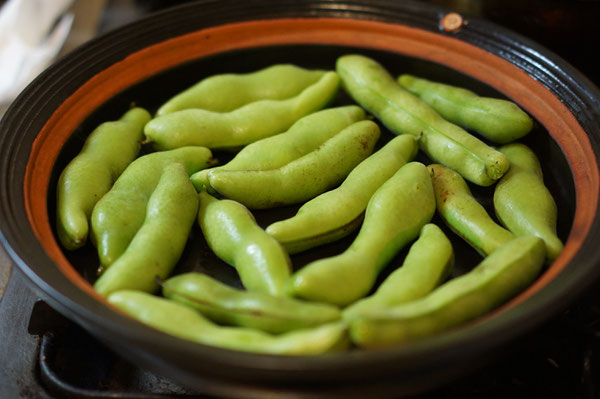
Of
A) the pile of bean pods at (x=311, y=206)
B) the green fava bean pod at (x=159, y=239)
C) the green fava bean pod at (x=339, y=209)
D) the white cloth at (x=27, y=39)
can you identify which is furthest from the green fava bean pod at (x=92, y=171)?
the white cloth at (x=27, y=39)

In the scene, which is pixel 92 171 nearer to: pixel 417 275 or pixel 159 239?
pixel 159 239

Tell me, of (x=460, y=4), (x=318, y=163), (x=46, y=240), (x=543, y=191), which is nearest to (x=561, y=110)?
(x=543, y=191)

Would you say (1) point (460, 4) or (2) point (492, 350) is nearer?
(2) point (492, 350)

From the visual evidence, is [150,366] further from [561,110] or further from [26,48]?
[26,48]

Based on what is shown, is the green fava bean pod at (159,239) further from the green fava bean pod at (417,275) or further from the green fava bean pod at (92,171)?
the green fava bean pod at (417,275)

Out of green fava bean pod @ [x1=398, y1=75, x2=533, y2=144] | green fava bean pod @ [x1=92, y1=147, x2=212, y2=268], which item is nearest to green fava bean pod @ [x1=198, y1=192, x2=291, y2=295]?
green fava bean pod @ [x1=92, y1=147, x2=212, y2=268]

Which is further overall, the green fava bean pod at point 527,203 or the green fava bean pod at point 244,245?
the green fava bean pod at point 527,203
